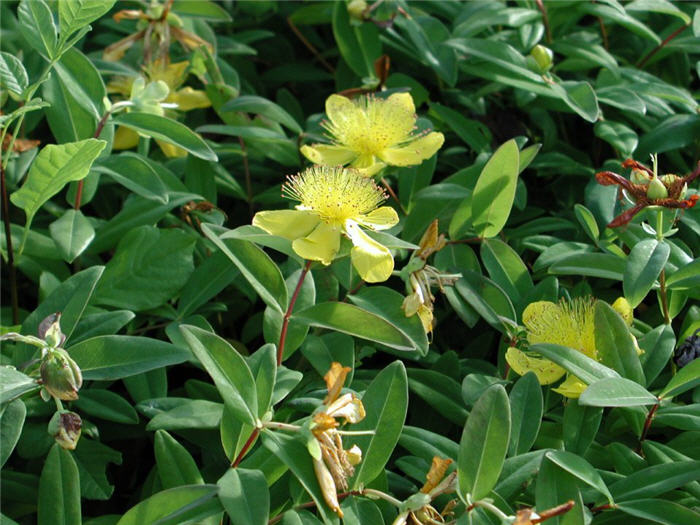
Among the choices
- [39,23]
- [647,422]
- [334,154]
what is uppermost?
[39,23]

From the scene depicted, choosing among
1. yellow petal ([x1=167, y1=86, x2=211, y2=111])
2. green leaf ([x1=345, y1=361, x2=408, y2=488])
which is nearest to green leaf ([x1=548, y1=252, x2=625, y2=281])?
green leaf ([x1=345, y1=361, x2=408, y2=488])

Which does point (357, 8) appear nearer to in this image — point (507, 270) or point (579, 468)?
point (507, 270)

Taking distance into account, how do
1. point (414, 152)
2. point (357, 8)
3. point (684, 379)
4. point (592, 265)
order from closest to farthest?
point (684, 379)
point (592, 265)
point (414, 152)
point (357, 8)

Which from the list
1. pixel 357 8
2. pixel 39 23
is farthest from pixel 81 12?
pixel 357 8

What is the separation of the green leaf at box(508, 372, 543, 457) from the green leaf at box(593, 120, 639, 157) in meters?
0.41

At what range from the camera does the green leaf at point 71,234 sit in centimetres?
85

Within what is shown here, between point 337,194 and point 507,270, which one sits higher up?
point 337,194

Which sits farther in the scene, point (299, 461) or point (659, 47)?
point (659, 47)

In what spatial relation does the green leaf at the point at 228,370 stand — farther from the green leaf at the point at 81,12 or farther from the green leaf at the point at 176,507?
the green leaf at the point at 81,12

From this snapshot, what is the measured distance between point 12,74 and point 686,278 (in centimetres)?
64

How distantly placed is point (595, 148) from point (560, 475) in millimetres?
636

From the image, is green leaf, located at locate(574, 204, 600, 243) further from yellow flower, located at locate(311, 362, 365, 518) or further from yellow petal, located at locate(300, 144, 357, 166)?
yellow flower, located at locate(311, 362, 365, 518)

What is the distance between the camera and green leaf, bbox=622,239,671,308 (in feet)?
2.51

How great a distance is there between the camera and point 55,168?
79 centimetres
